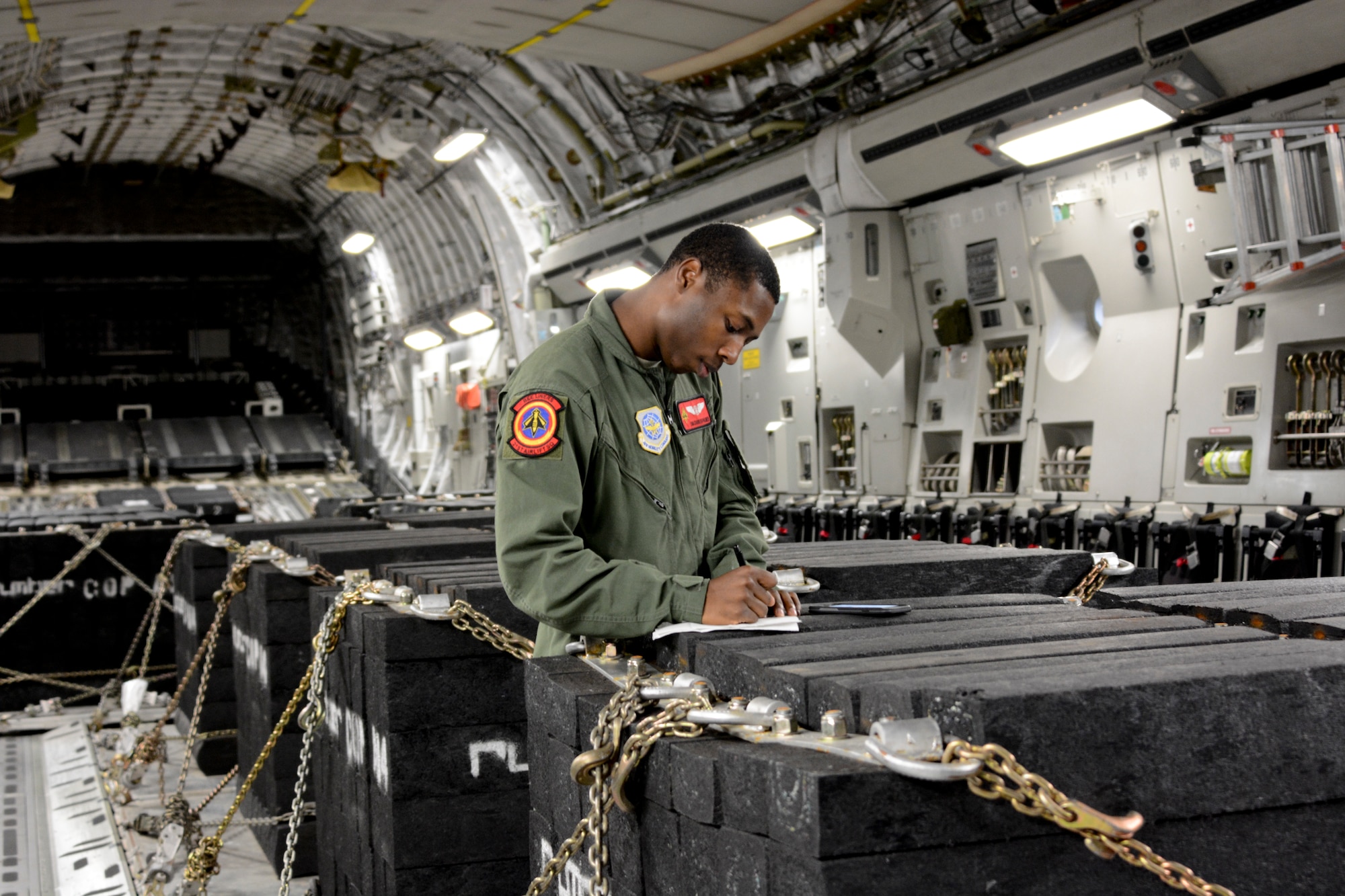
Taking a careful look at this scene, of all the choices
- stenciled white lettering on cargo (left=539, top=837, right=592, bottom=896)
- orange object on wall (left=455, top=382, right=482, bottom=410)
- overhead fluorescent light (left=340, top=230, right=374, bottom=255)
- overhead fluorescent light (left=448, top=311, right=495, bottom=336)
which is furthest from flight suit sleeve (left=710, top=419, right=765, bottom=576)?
overhead fluorescent light (left=340, top=230, right=374, bottom=255)

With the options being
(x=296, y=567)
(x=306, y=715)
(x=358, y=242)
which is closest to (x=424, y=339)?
(x=358, y=242)

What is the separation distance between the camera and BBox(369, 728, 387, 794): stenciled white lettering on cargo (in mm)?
3342

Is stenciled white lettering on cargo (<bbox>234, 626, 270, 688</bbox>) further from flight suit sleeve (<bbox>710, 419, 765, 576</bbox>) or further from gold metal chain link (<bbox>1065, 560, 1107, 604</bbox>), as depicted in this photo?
gold metal chain link (<bbox>1065, 560, 1107, 604</bbox>)

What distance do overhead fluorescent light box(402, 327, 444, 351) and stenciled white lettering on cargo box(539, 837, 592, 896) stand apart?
1453 cm

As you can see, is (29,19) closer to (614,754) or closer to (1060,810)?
(614,754)

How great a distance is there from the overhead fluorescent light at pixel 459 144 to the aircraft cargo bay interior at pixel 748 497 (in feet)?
0.22

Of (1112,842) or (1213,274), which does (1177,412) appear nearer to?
(1213,274)

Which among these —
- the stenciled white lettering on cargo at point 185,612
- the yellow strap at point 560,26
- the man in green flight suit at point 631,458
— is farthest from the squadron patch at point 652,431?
the yellow strap at point 560,26

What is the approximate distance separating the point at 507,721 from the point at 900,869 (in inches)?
81.7

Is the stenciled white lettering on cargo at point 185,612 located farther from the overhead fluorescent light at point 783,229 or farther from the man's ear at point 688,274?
the man's ear at point 688,274

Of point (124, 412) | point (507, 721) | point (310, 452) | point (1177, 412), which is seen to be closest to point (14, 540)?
point (507, 721)

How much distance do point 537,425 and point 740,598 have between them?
19.7 inches

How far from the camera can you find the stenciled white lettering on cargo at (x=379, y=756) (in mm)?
3342

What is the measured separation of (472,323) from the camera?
49.0 ft
